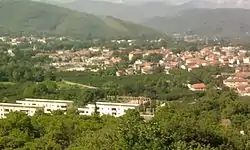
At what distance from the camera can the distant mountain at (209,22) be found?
101688 mm

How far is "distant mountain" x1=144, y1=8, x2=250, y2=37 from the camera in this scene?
10169 cm

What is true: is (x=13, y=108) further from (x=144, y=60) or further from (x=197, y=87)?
(x=144, y=60)

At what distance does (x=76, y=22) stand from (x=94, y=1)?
331 ft

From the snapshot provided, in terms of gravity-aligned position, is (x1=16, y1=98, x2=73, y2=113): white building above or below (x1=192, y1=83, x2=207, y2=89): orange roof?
above

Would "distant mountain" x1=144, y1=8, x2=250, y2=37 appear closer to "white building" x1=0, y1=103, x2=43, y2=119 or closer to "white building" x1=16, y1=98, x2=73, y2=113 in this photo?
"white building" x1=16, y1=98, x2=73, y2=113

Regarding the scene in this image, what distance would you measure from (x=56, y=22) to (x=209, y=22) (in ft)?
131

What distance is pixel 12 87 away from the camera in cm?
2794

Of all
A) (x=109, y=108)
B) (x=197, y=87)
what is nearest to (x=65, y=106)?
(x=109, y=108)

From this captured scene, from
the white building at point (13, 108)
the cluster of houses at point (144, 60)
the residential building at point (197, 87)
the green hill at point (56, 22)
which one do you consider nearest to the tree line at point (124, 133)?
the white building at point (13, 108)

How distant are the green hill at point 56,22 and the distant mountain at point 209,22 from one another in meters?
15.0

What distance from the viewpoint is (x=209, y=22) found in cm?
11956

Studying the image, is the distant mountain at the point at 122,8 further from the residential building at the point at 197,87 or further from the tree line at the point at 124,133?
the tree line at the point at 124,133

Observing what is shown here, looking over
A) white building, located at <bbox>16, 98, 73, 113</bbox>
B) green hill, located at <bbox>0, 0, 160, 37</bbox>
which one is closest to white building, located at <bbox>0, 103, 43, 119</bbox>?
white building, located at <bbox>16, 98, 73, 113</bbox>

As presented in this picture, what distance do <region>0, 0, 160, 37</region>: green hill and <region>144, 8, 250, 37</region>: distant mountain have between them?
15.0 m
